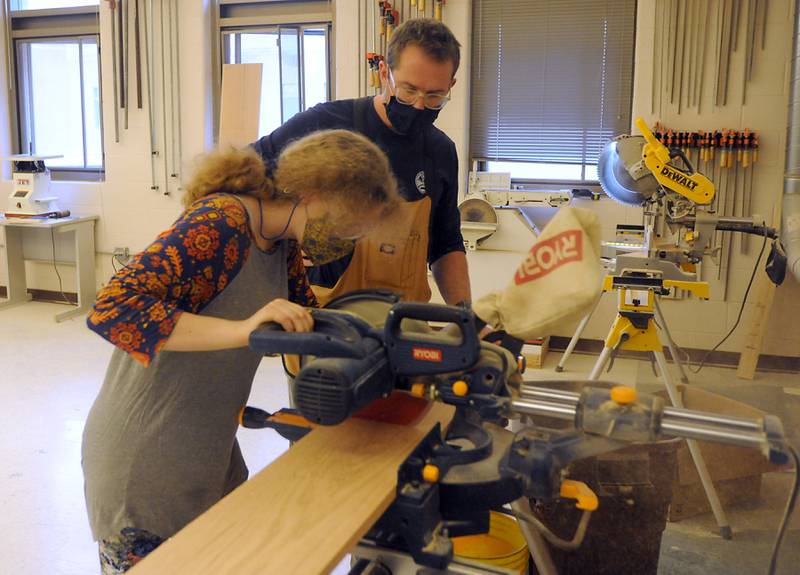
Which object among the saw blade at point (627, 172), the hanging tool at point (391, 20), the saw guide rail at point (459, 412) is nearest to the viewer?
the saw guide rail at point (459, 412)

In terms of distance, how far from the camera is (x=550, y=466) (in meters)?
0.97

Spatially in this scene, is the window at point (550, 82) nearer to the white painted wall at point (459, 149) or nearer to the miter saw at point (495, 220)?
the white painted wall at point (459, 149)

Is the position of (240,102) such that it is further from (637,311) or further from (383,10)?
(637,311)

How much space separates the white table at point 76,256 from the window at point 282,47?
1.54 m

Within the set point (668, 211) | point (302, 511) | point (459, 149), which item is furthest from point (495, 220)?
point (302, 511)

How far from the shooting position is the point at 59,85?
5.93m

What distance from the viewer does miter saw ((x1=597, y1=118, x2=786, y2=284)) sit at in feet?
9.65

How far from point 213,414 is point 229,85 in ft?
10.3

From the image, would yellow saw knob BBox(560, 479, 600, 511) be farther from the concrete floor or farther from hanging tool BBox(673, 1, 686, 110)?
hanging tool BBox(673, 1, 686, 110)

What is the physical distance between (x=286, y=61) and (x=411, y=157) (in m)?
3.57

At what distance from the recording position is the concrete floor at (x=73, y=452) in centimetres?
236

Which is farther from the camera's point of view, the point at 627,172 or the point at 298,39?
the point at 298,39

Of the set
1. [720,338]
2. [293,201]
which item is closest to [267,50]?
[720,338]

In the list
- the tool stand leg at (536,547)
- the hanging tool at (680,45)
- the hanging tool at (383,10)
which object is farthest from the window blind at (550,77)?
the tool stand leg at (536,547)
